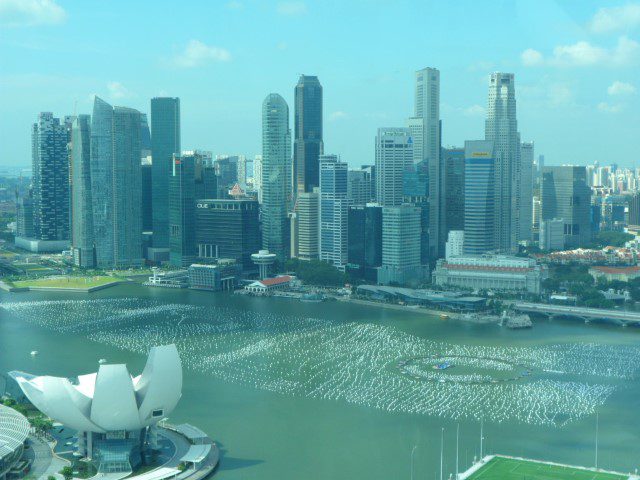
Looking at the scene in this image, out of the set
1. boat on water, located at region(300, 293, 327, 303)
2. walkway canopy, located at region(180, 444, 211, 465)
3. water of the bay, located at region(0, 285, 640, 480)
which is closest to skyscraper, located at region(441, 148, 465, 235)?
boat on water, located at region(300, 293, 327, 303)

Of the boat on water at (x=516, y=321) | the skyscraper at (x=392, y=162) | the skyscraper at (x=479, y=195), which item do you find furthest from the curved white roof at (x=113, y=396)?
the skyscraper at (x=392, y=162)

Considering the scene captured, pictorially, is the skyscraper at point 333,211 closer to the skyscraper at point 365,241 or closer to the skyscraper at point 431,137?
the skyscraper at point 365,241

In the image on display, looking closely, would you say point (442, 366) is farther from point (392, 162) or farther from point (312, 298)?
point (392, 162)

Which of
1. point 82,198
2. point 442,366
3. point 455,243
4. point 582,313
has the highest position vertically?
point 82,198

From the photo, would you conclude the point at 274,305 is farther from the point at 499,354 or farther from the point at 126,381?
the point at 126,381

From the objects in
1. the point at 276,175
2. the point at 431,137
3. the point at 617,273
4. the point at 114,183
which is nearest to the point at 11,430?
the point at 617,273

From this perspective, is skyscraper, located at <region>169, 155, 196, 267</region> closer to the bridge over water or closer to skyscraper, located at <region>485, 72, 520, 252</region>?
skyscraper, located at <region>485, 72, 520, 252</region>
